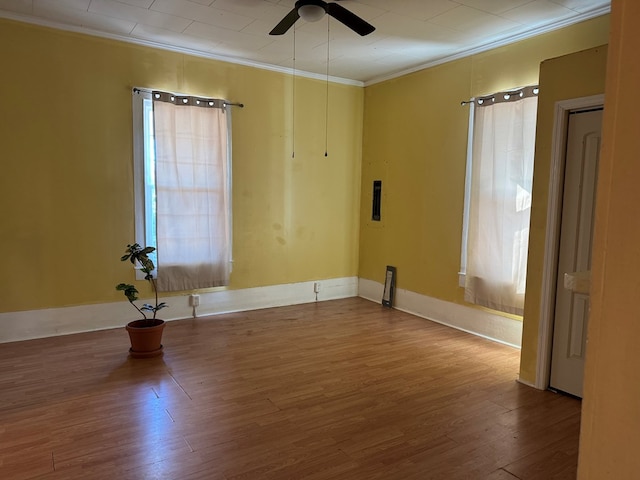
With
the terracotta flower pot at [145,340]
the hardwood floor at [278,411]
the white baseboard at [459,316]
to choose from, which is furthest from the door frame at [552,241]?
the terracotta flower pot at [145,340]

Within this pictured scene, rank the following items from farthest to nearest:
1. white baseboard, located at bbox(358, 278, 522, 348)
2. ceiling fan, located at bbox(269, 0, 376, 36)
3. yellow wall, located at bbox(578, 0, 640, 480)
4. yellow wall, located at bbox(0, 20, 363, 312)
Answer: white baseboard, located at bbox(358, 278, 522, 348)
yellow wall, located at bbox(0, 20, 363, 312)
ceiling fan, located at bbox(269, 0, 376, 36)
yellow wall, located at bbox(578, 0, 640, 480)

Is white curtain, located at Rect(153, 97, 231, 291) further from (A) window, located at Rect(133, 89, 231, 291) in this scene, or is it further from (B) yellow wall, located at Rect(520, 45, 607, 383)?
(B) yellow wall, located at Rect(520, 45, 607, 383)

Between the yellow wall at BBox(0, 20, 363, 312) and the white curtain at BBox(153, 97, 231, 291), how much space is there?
0.75 feet

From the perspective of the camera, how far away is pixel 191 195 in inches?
186

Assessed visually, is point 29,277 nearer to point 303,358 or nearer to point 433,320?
point 303,358

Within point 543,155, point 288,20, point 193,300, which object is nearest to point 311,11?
point 288,20

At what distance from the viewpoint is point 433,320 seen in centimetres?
497

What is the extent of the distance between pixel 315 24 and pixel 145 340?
310 centimetres

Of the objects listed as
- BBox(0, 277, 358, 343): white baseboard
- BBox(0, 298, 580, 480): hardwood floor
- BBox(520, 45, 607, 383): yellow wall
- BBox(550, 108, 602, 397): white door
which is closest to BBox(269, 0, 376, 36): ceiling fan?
BBox(520, 45, 607, 383): yellow wall

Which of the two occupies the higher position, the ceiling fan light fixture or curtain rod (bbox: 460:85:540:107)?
the ceiling fan light fixture

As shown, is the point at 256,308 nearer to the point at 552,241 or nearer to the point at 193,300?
the point at 193,300

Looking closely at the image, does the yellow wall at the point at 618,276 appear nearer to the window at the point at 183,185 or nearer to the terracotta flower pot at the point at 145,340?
the terracotta flower pot at the point at 145,340

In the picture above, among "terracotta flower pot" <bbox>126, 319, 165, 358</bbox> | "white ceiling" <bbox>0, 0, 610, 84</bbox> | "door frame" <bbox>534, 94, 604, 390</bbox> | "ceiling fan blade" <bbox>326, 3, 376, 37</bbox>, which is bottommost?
"terracotta flower pot" <bbox>126, 319, 165, 358</bbox>

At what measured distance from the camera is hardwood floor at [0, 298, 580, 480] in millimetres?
2283
